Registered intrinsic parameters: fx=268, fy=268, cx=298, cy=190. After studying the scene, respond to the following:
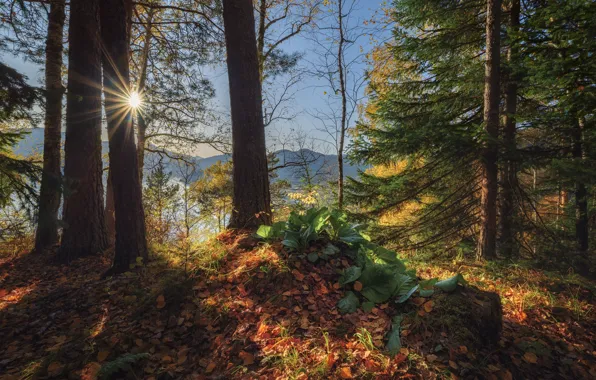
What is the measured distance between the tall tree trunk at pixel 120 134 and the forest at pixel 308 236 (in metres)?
0.03

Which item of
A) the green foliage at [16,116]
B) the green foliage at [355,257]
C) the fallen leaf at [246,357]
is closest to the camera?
the fallen leaf at [246,357]

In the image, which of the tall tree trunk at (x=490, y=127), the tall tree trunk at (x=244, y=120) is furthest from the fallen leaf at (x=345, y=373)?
the tall tree trunk at (x=490, y=127)

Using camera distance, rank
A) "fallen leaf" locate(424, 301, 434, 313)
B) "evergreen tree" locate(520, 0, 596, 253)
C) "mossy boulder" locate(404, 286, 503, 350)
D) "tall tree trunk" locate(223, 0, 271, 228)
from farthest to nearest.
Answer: "evergreen tree" locate(520, 0, 596, 253), "tall tree trunk" locate(223, 0, 271, 228), "fallen leaf" locate(424, 301, 434, 313), "mossy boulder" locate(404, 286, 503, 350)

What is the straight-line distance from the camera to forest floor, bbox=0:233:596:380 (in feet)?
6.40

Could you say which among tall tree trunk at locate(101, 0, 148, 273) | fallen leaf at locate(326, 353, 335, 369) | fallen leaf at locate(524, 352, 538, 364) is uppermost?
tall tree trunk at locate(101, 0, 148, 273)

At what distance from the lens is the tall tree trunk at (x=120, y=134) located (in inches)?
153

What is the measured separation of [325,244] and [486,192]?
402 centimetres

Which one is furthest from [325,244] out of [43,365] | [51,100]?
[51,100]

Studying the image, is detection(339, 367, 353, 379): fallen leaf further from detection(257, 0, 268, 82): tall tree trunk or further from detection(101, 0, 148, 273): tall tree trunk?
detection(257, 0, 268, 82): tall tree trunk

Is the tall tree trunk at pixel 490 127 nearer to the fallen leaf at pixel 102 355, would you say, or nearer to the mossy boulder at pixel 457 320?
the mossy boulder at pixel 457 320

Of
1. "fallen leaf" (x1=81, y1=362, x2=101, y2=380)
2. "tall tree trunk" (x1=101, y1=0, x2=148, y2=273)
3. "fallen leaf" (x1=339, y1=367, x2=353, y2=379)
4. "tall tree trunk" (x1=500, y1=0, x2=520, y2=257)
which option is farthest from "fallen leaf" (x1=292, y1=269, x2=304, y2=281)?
"tall tree trunk" (x1=500, y1=0, x2=520, y2=257)

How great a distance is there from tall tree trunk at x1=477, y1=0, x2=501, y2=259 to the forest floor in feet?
5.20

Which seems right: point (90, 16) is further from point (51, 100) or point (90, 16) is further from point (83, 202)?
point (83, 202)

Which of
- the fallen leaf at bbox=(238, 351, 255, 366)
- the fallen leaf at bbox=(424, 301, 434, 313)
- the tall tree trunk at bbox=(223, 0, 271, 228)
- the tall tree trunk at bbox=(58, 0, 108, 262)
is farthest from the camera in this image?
the tall tree trunk at bbox=(58, 0, 108, 262)
